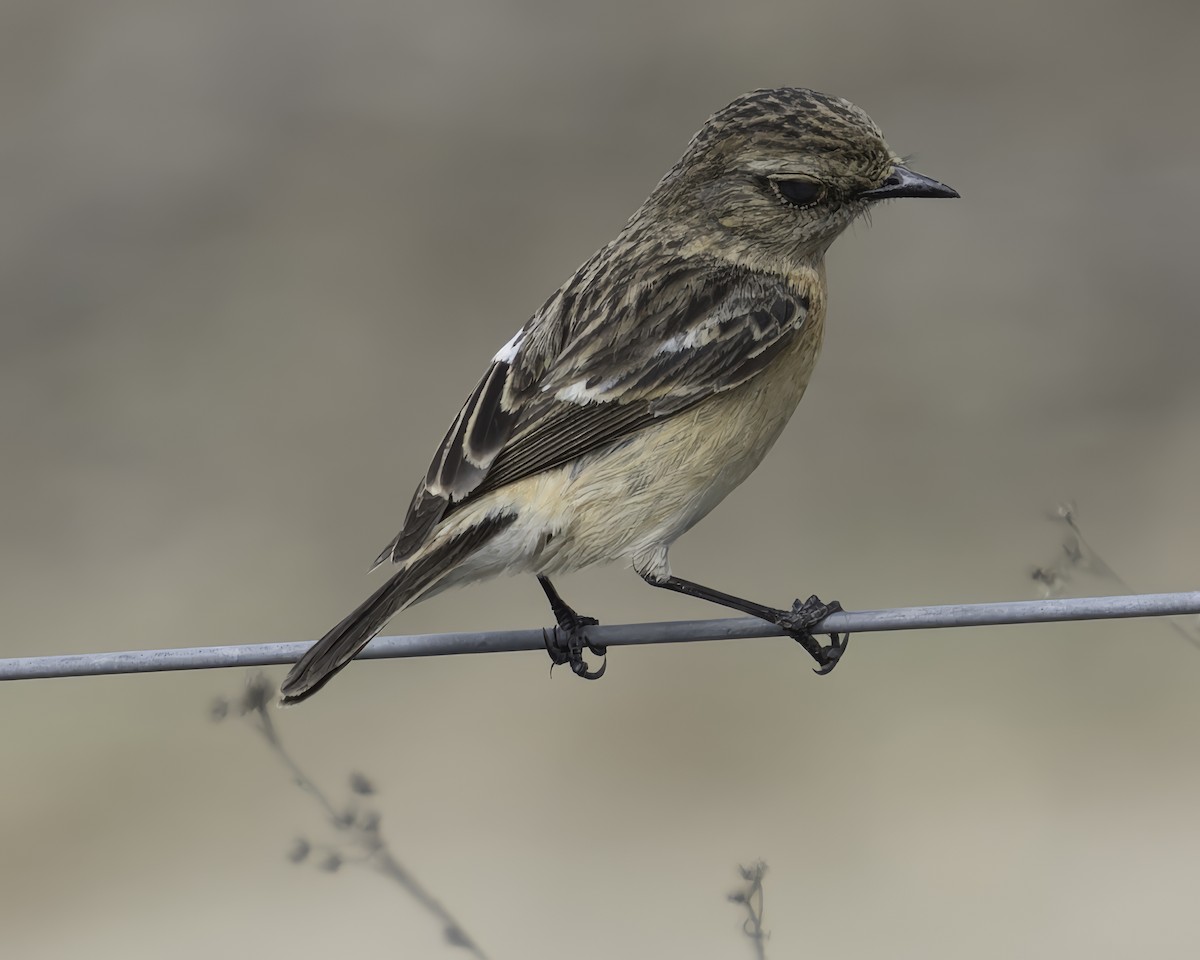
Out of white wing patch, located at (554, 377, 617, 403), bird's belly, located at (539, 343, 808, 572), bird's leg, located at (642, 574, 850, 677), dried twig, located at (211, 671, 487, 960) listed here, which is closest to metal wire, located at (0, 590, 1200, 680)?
dried twig, located at (211, 671, 487, 960)

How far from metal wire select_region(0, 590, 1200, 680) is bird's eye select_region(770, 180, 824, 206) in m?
1.51

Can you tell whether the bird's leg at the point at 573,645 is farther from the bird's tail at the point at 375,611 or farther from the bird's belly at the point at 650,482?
the bird's tail at the point at 375,611

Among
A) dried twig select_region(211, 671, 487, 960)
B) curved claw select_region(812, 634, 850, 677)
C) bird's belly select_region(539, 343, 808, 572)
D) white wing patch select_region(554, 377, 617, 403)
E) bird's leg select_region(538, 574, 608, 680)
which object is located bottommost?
dried twig select_region(211, 671, 487, 960)

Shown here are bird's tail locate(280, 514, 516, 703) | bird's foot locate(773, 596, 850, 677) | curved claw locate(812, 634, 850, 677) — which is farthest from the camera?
curved claw locate(812, 634, 850, 677)

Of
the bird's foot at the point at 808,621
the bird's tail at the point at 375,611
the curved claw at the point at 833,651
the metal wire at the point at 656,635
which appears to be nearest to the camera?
the metal wire at the point at 656,635

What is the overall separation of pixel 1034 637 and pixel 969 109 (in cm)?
596

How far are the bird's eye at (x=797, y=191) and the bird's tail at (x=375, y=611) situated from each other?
133 centimetres

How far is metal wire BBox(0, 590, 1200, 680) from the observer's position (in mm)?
3850

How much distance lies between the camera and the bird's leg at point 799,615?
4.76 m

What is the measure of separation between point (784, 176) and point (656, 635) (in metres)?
1.72

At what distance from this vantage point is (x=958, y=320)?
12805 millimetres

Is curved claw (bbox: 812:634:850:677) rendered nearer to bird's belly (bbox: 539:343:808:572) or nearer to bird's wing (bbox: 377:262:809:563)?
bird's belly (bbox: 539:343:808:572)

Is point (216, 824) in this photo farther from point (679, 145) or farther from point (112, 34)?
point (112, 34)

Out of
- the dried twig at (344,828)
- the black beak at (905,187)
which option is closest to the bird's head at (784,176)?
the black beak at (905,187)
